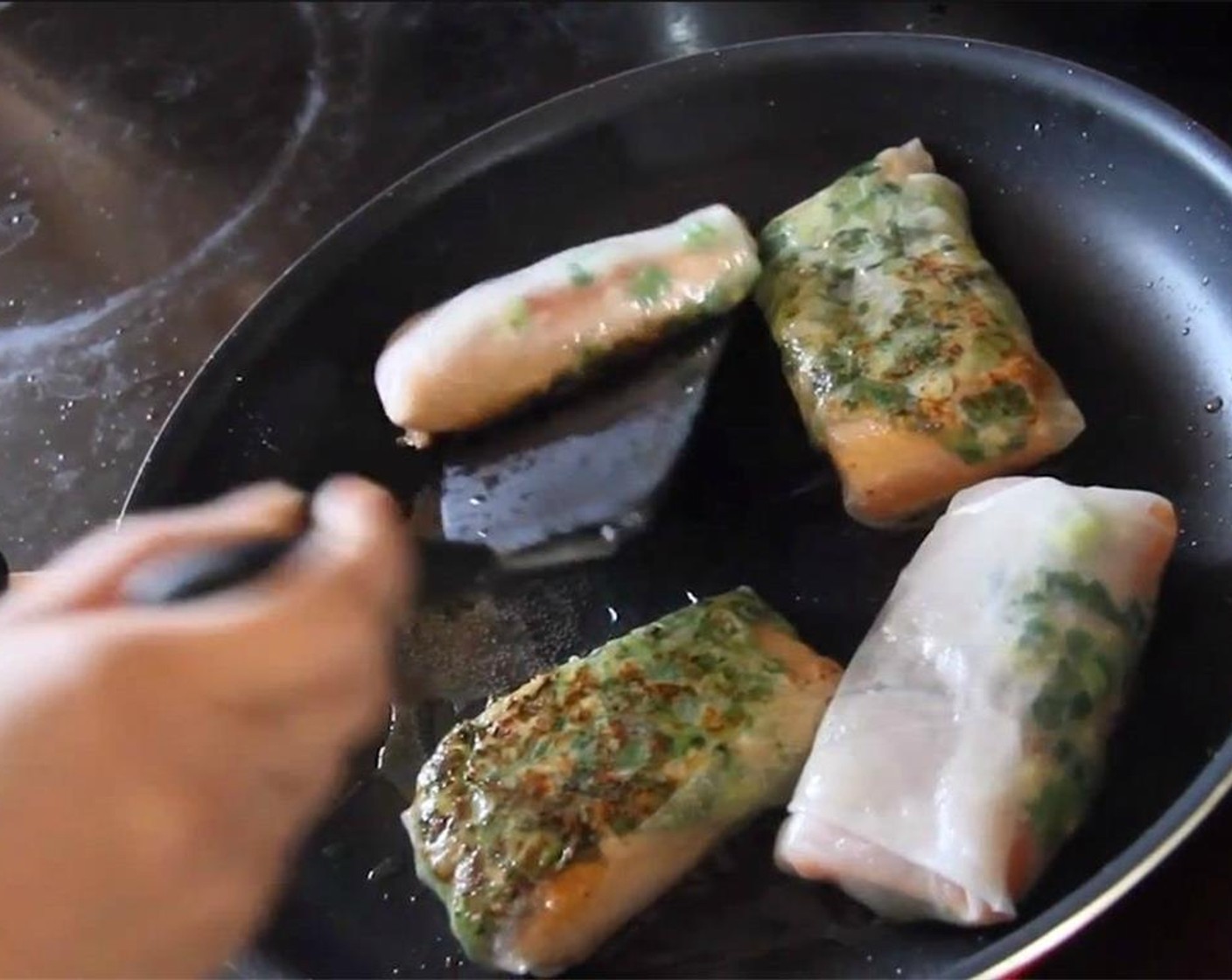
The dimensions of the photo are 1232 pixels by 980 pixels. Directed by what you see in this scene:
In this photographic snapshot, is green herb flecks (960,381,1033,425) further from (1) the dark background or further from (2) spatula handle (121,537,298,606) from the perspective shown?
(2) spatula handle (121,537,298,606)

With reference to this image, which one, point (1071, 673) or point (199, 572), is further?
point (199, 572)

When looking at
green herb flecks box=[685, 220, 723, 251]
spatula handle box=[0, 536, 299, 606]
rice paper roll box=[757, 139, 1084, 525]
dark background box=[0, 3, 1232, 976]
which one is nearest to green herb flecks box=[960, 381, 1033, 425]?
rice paper roll box=[757, 139, 1084, 525]

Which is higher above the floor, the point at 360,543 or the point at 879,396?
the point at 879,396

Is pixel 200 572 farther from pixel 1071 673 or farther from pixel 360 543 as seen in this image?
pixel 1071 673

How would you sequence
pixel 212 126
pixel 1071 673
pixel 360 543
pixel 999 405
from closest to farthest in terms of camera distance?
pixel 1071 673, pixel 999 405, pixel 360 543, pixel 212 126

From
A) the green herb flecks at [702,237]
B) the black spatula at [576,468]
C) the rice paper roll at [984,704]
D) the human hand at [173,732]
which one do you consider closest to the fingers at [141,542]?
the human hand at [173,732]

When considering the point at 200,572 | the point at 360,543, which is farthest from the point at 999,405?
the point at 200,572

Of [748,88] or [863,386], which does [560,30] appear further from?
[863,386]
